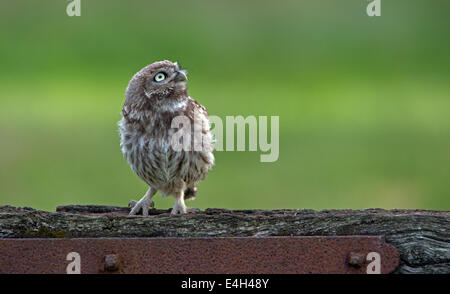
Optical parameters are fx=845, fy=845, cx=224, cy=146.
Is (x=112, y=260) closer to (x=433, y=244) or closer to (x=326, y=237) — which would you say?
(x=326, y=237)

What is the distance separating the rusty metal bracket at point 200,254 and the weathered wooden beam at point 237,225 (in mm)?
172

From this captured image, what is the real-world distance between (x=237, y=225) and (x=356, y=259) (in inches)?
27.6

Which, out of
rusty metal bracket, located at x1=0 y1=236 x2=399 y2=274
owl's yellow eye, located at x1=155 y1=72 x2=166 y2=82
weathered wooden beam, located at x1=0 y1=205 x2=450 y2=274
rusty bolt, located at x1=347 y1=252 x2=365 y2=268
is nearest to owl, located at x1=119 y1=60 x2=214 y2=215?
owl's yellow eye, located at x1=155 y1=72 x2=166 y2=82

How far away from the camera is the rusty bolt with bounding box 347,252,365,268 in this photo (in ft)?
13.9

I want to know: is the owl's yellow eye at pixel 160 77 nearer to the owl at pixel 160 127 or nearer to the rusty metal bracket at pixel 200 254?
the owl at pixel 160 127

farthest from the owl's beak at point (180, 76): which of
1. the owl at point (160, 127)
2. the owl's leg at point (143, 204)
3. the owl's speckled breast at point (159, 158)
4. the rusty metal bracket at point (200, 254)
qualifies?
the rusty metal bracket at point (200, 254)

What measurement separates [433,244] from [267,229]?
0.87 meters

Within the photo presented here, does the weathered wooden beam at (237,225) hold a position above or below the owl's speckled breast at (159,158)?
below

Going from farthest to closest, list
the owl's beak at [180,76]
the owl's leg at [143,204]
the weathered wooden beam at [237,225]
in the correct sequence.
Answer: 1. the owl's beak at [180,76]
2. the owl's leg at [143,204]
3. the weathered wooden beam at [237,225]

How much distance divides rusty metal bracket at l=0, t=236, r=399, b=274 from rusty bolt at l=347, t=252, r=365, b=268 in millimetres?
14

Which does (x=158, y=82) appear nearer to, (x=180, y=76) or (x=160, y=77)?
(x=160, y=77)

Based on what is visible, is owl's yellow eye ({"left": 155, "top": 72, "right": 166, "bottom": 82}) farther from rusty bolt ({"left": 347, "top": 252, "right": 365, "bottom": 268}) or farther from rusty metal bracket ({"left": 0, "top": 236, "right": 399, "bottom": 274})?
rusty bolt ({"left": 347, "top": 252, "right": 365, "bottom": 268})

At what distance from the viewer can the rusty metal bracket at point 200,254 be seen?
4.29 metres
